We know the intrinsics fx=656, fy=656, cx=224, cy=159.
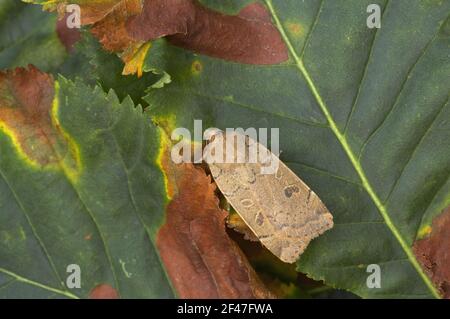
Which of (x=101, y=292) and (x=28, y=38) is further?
(x=28, y=38)

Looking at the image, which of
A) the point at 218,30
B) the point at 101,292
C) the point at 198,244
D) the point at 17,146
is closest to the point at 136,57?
the point at 218,30

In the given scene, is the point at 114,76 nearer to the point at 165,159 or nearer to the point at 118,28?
the point at 118,28

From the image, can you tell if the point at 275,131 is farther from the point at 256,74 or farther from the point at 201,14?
the point at 201,14

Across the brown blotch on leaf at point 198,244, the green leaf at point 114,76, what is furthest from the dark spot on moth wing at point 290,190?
the green leaf at point 114,76

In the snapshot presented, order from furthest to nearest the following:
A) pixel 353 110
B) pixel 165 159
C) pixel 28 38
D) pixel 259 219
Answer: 1. pixel 28 38
2. pixel 259 219
3. pixel 353 110
4. pixel 165 159

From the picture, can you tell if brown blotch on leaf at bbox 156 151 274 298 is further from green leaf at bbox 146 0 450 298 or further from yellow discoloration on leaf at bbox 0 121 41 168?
yellow discoloration on leaf at bbox 0 121 41 168

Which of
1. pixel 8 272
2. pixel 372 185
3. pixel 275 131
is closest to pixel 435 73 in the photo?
pixel 372 185
